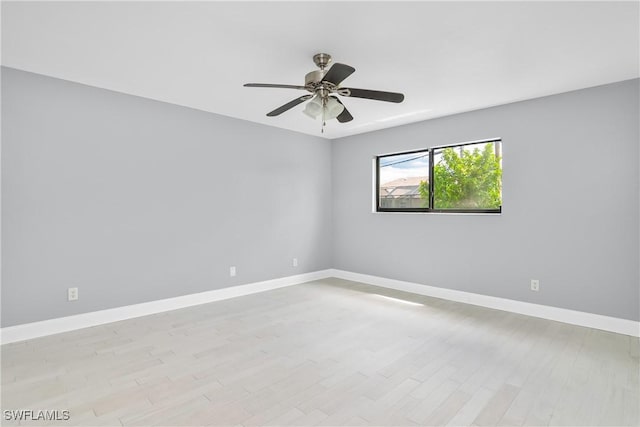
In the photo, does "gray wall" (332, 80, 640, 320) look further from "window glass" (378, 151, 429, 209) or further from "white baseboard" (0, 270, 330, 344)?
"white baseboard" (0, 270, 330, 344)

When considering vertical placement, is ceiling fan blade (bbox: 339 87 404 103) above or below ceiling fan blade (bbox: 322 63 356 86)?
below

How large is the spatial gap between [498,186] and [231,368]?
3.57 m

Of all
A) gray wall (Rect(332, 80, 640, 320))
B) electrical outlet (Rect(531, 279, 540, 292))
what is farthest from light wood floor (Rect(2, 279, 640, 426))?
gray wall (Rect(332, 80, 640, 320))

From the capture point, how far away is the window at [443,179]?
160 inches

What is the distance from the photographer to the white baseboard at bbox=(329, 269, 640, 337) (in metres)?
3.08

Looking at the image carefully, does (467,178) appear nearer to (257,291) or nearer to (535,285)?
(535,285)

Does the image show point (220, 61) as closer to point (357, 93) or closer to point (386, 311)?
point (357, 93)

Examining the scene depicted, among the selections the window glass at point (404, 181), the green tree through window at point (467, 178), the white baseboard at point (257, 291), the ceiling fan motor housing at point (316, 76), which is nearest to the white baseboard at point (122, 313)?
the white baseboard at point (257, 291)

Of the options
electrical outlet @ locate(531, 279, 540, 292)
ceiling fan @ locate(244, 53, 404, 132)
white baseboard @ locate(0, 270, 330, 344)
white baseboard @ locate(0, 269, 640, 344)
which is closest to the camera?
ceiling fan @ locate(244, 53, 404, 132)

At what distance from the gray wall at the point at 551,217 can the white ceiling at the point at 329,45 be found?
1.13ft

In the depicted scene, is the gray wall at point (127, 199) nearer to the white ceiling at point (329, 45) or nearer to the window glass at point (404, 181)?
the white ceiling at point (329, 45)

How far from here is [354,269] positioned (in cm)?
542

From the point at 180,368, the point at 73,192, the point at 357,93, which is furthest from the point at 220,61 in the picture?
the point at 180,368

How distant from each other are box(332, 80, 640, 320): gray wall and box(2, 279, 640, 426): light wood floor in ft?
1.54
